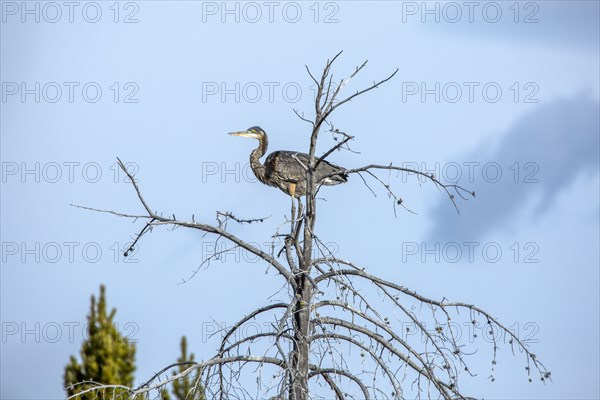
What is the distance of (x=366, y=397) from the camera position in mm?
8703

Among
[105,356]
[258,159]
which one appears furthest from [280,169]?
[105,356]

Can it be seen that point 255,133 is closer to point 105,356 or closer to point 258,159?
point 258,159

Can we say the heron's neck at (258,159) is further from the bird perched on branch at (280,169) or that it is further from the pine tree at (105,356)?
the pine tree at (105,356)

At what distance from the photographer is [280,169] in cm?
1529

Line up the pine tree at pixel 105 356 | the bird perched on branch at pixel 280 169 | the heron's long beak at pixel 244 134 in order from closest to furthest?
the bird perched on branch at pixel 280 169 → the heron's long beak at pixel 244 134 → the pine tree at pixel 105 356

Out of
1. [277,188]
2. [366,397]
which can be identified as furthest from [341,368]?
[277,188]

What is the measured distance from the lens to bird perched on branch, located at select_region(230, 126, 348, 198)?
1516cm

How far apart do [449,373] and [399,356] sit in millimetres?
450

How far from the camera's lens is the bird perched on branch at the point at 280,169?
597 inches

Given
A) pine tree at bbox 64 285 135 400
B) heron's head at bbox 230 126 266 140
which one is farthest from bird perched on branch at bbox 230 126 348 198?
pine tree at bbox 64 285 135 400

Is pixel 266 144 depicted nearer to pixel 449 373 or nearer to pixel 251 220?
pixel 251 220

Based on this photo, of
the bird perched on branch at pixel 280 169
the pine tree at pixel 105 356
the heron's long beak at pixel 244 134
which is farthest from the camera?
the pine tree at pixel 105 356

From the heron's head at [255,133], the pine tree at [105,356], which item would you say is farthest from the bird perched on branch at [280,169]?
the pine tree at [105,356]

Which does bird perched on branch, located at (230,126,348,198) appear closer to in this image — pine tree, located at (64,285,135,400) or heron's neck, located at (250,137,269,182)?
heron's neck, located at (250,137,269,182)
